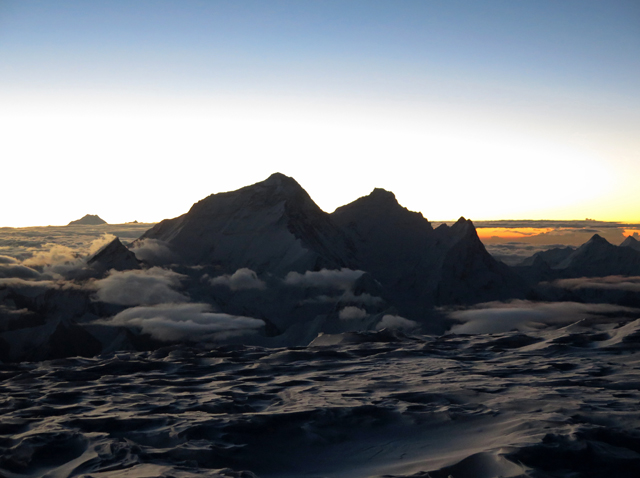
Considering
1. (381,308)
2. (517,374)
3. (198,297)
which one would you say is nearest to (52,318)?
(198,297)

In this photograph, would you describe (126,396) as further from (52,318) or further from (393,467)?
(52,318)

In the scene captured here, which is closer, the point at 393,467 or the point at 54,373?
the point at 393,467

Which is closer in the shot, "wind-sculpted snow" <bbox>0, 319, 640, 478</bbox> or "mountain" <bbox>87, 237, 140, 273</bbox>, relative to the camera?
"wind-sculpted snow" <bbox>0, 319, 640, 478</bbox>

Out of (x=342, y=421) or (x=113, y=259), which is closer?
(x=342, y=421)

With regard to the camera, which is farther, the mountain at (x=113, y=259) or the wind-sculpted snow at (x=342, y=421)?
the mountain at (x=113, y=259)

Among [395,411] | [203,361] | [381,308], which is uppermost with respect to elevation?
[395,411]

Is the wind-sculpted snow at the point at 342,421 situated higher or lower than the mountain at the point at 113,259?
lower

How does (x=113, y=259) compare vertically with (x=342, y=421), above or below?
above

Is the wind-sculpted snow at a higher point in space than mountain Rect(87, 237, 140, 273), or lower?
lower
